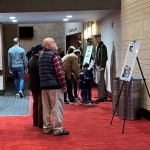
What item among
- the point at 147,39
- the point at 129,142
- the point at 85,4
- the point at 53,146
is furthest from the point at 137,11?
the point at 53,146

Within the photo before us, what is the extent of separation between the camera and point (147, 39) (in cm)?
584

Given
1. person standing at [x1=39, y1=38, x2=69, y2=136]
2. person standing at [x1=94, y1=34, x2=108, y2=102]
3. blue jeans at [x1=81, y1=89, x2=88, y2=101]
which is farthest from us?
person standing at [x1=94, y1=34, x2=108, y2=102]

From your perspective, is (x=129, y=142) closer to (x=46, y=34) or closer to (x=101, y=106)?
(x=101, y=106)

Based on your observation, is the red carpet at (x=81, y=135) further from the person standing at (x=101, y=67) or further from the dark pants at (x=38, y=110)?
the person standing at (x=101, y=67)

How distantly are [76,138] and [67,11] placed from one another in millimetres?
3951

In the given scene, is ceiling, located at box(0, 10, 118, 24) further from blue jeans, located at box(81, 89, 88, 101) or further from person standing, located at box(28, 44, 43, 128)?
person standing, located at box(28, 44, 43, 128)

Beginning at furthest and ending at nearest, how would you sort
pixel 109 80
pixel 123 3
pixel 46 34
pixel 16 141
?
pixel 46 34
pixel 109 80
pixel 123 3
pixel 16 141

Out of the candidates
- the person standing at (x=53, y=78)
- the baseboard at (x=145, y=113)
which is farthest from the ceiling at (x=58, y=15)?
the person standing at (x=53, y=78)

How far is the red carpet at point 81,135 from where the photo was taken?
14.4ft

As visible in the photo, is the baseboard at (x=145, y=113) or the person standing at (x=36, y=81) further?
the baseboard at (x=145, y=113)

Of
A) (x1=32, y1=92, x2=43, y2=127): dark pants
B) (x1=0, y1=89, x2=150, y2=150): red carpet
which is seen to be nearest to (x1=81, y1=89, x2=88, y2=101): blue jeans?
(x1=0, y1=89, x2=150, y2=150): red carpet

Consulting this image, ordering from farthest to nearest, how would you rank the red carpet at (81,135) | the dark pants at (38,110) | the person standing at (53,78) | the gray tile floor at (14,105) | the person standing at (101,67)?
the person standing at (101,67) → the gray tile floor at (14,105) → the dark pants at (38,110) → the person standing at (53,78) → the red carpet at (81,135)

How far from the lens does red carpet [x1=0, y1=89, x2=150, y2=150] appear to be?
4.38 metres

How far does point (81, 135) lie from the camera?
491 cm
